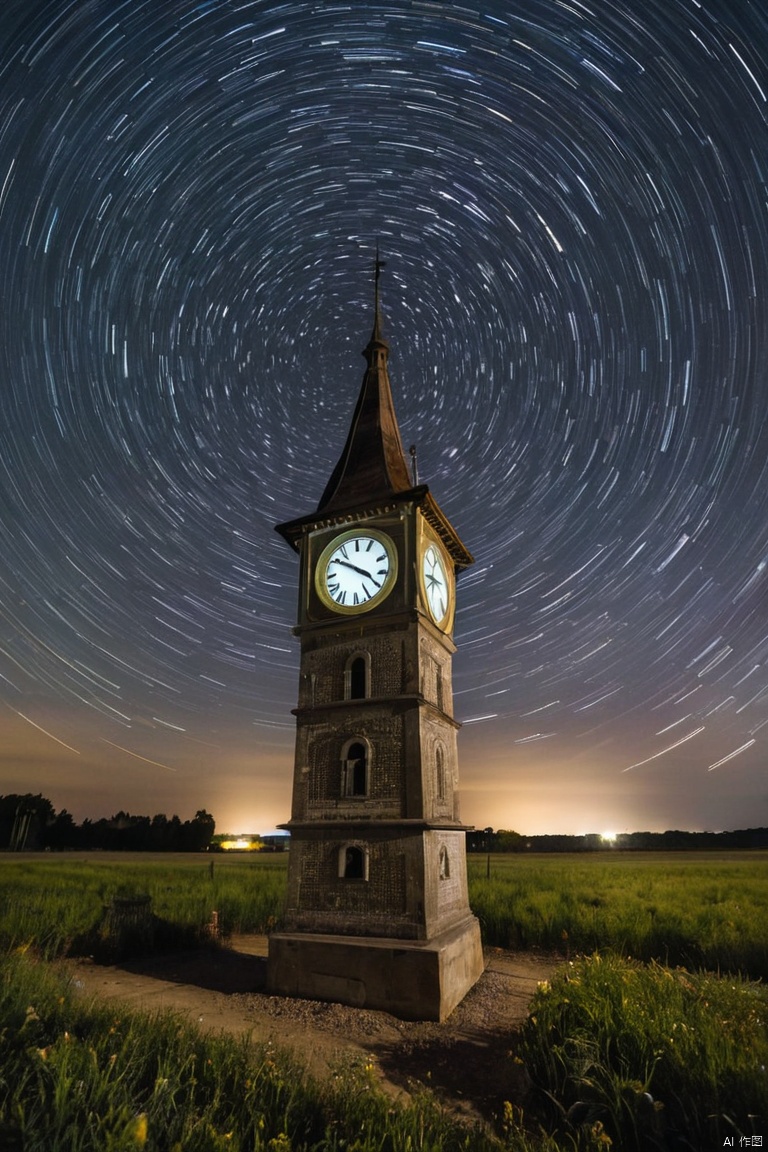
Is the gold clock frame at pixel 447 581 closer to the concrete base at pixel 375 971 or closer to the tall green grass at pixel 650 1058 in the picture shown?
the concrete base at pixel 375 971

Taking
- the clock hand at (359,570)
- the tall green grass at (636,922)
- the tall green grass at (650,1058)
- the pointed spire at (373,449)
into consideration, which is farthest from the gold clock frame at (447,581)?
the tall green grass at (636,922)

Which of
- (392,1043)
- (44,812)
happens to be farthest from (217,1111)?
(44,812)

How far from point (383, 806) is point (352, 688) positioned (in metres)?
3.31

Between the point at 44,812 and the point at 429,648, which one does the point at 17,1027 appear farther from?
the point at 44,812

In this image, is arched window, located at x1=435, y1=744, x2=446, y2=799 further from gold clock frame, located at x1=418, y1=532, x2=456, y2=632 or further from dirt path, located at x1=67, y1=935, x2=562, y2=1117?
dirt path, located at x1=67, y1=935, x2=562, y2=1117

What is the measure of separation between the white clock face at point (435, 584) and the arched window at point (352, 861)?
22.2ft

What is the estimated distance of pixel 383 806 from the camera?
565 inches

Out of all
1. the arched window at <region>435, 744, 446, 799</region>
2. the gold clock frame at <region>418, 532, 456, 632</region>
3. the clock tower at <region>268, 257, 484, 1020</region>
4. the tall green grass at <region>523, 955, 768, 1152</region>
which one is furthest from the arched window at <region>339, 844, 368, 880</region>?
the gold clock frame at <region>418, 532, 456, 632</region>

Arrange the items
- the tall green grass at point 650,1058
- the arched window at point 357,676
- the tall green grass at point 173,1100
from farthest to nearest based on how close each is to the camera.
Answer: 1. the arched window at point 357,676
2. the tall green grass at point 650,1058
3. the tall green grass at point 173,1100

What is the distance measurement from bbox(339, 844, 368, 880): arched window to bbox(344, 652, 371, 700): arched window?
3.82m

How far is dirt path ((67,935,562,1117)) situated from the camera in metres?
9.45

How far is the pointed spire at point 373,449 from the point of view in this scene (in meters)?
18.6

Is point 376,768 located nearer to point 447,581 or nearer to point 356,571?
point 356,571

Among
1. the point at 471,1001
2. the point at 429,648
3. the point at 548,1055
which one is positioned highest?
the point at 429,648
